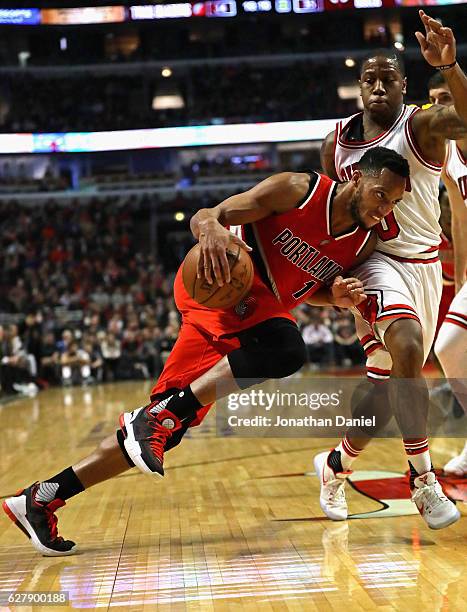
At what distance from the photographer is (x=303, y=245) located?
3555 millimetres

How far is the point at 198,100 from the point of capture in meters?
28.3

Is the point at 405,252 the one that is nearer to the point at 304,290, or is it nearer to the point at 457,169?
the point at 304,290

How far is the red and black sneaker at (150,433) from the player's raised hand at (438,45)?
75.3 inches

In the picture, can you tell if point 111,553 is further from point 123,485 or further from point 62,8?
point 62,8

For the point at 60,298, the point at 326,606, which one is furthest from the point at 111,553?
the point at 60,298

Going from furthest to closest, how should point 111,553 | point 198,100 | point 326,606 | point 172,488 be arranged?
point 198,100, point 172,488, point 111,553, point 326,606

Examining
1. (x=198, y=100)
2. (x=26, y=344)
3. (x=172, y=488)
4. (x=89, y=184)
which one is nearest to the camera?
(x=172, y=488)

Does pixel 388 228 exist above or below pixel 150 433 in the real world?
above

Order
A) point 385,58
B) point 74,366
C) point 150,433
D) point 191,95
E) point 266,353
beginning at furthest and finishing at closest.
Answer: point 191,95, point 74,366, point 385,58, point 266,353, point 150,433

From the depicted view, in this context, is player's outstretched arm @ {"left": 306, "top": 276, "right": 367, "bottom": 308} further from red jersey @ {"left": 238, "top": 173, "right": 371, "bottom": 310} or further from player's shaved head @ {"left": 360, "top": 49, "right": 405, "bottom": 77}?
player's shaved head @ {"left": 360, "top": 49, "right": 405, "bottom": 77}

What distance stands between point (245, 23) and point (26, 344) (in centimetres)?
1953

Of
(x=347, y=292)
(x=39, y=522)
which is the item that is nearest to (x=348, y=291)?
(x=347, y=292)

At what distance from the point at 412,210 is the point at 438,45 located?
76cm

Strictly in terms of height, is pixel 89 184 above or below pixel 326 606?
above
